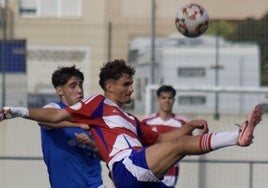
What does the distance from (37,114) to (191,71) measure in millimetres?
9057

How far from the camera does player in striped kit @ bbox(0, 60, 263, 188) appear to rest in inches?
294

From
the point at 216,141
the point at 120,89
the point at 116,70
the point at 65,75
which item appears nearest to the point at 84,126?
the point at 120,89

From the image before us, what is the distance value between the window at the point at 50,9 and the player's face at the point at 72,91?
6376 mm

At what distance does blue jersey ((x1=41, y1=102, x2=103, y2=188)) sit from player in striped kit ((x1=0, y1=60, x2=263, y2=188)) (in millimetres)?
629

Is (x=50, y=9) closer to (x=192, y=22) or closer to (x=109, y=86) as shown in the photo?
(x=192, y=22)

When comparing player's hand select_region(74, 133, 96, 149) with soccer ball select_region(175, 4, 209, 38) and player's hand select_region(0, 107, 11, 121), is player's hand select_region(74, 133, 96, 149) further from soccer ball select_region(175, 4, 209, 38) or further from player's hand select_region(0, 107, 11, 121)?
soccer ball select_region(175, 4, 209, 38)

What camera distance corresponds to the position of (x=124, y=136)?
817 centimetres

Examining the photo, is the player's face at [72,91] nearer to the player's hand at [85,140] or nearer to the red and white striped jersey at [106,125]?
the player's hand at [85,140]

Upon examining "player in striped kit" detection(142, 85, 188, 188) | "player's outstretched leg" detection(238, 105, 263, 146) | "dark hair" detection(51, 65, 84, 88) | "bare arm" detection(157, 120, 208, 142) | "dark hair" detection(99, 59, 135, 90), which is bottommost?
"player in striped kit" detection(142, 85, 188, 188)

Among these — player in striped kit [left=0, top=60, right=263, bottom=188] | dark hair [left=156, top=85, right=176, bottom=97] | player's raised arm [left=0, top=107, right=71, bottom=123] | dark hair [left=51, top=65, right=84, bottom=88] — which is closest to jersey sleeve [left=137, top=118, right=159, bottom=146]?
player in striped kit [left=0, top=60, right=263, bottom=188]

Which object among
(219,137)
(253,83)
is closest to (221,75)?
(253,83)

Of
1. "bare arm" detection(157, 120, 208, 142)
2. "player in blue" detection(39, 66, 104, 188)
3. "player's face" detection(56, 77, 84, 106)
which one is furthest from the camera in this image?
"player's face" detection(56, 77, 84, 106)

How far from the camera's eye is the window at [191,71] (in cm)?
1616

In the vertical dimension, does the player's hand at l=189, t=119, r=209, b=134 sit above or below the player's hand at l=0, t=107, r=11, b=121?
below
